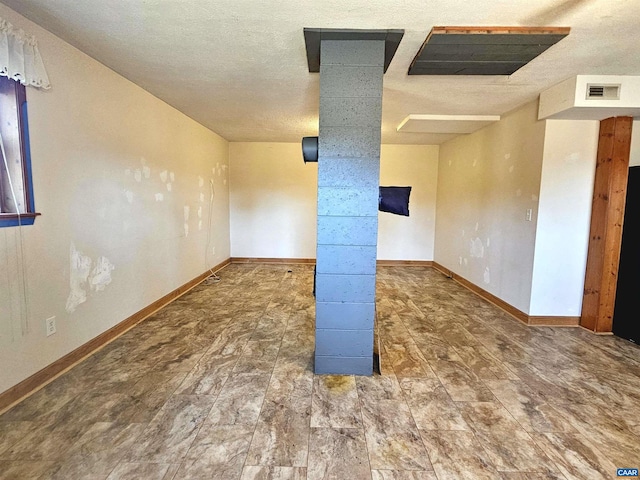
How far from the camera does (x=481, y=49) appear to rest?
2.18m

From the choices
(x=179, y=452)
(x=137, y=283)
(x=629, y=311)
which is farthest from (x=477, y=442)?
(x=137, y=283)

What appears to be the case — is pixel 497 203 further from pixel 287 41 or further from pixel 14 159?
pixel 14 159

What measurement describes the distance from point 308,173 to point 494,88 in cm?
365

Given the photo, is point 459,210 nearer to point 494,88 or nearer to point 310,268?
point 494,88

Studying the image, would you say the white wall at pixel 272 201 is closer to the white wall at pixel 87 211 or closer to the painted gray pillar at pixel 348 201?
the white wall at pixel 87 211

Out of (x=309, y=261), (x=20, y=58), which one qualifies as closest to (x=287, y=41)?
(x=20, y=58)

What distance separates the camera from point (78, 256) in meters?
2.39

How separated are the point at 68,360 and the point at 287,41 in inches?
111

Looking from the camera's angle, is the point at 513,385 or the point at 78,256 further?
the point at 78,256

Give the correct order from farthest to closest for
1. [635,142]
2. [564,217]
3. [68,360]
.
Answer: [564,217]
[635,142]
[68,360]

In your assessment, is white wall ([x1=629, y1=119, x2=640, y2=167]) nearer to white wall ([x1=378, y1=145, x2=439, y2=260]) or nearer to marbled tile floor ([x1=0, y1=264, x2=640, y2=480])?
marbled tile floor ([x1=0, y1=264, x2=640, y2=480])

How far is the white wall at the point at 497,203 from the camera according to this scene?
334cm

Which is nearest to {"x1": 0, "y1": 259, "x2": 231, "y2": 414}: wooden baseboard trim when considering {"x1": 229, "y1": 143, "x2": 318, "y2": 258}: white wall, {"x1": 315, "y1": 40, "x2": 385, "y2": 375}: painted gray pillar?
{"x1": 315, "y1": 40, "x2": 385, "y2": 375}: painted gray pillar

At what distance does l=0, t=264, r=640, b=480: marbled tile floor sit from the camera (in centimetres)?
151
